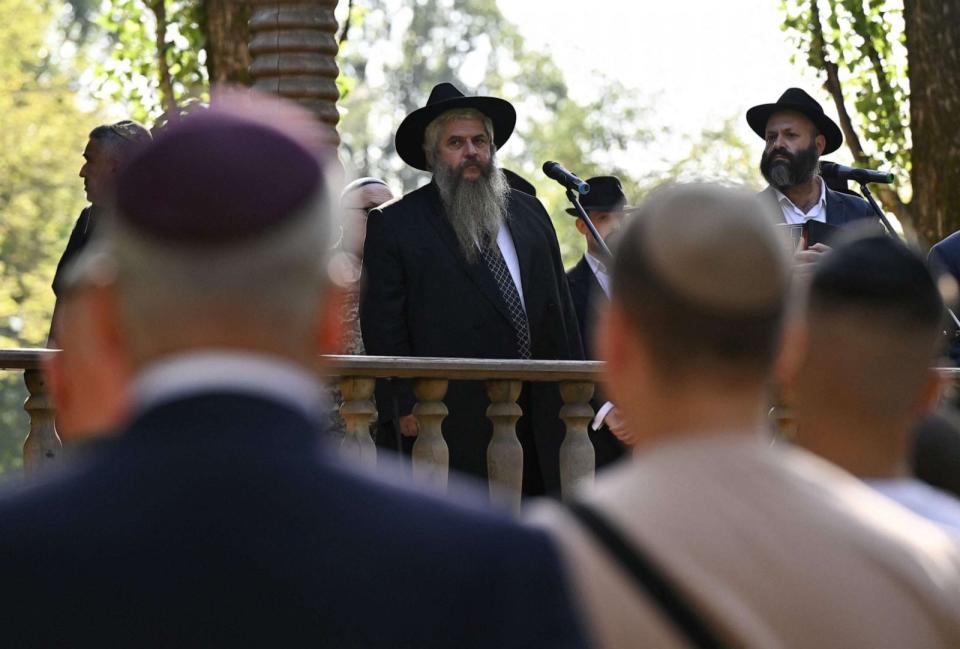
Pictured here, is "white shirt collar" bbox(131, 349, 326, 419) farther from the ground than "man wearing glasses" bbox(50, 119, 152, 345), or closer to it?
closer to it

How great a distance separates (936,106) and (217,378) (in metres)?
11.7

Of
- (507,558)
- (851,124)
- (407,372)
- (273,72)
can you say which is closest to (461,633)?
(507,558)

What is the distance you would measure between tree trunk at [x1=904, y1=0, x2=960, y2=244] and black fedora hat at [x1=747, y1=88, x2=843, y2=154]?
341cm

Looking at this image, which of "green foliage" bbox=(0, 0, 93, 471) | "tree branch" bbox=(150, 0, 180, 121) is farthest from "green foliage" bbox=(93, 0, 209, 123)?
"green foliage" bbox=(0, 0, 93, 471)

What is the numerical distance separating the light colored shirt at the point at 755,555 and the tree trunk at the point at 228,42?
34.3 feet

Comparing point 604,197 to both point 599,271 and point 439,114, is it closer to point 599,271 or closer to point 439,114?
point 599,271

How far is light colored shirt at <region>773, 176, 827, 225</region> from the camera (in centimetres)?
886

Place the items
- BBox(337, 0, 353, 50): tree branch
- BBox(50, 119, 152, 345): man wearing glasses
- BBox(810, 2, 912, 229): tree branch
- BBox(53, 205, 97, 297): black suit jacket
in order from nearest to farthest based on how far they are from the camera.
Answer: BBox(53, 205, 97, 297): black suit jacket, BBox(50, 119, 152, 345): man wearing glasses, BBox(337, 0, 353, 50): tree branch, BBox(810, 2, 912, 229): tree branch

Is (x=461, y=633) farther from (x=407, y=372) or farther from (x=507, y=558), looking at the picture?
(x=407, y=372)

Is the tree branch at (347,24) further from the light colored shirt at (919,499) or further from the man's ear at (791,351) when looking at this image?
the light colored shirt at (919,499)

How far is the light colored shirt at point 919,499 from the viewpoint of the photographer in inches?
103

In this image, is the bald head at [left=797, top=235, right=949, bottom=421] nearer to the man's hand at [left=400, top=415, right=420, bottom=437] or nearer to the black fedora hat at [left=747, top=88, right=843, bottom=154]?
the man's hand at [left=400, top=415, right=420, bottom=437]

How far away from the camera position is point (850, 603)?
7.06ft

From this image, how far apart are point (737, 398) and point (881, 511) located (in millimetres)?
227
